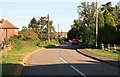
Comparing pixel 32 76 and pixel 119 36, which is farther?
pixel 119 36

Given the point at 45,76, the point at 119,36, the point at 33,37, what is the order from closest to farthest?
the point at 45,76
the point at 119,36
the point at 33,37

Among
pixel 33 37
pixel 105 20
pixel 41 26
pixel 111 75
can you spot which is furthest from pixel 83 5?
pixel 111 75

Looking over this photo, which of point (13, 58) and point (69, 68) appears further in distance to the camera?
point (13, 58)

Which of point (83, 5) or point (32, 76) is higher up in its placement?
point (83, 5)

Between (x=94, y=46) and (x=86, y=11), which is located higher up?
(x=86, y=11)

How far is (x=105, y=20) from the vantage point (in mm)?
61781

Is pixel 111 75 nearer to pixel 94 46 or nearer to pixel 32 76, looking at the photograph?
pixel 32 76

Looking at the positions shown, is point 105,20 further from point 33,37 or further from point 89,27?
point 33,37

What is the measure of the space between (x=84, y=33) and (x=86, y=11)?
57.4 meters

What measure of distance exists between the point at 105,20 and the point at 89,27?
10.2ft

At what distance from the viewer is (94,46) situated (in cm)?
5888

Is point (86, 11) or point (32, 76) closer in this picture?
point (32, 76)

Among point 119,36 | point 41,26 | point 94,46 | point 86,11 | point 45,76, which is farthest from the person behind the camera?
point 41,26

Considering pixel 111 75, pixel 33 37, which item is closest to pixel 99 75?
Result: pixel 111 75
